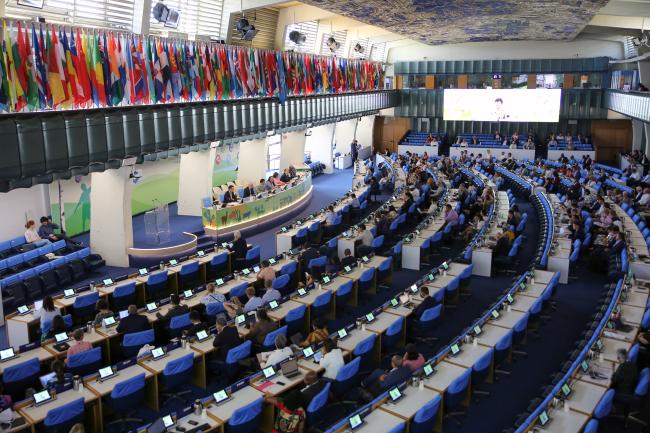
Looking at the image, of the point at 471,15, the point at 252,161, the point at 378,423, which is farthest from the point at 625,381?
the point at 252,161

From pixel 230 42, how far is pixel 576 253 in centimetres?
1412

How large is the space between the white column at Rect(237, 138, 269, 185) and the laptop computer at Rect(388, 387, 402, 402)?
17360 millimetres

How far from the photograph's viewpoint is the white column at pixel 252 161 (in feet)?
80.8

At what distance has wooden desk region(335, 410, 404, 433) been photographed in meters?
7.71

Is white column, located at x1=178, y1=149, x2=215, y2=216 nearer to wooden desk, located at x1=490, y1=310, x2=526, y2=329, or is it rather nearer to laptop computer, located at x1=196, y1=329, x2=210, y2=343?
laptop computer, located at x1=196, y1=329, x2=210, y2=343

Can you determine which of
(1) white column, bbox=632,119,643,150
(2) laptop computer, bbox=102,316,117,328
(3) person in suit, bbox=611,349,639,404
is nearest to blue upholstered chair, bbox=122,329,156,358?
(2) laptop computer, bbox=102,316,117,328

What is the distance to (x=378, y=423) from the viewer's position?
7.88m

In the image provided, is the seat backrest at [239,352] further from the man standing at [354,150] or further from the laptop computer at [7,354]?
the man standing at [354,150]

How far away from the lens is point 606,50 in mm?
37250

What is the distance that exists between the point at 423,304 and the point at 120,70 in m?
9.15

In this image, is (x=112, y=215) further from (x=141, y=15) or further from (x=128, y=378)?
(x=128, y=378)

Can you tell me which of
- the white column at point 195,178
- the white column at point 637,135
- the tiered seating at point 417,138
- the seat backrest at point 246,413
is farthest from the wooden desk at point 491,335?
the white column at point 637,135

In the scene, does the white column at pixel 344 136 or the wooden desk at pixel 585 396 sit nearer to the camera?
the wooden desk at pixel 585 396

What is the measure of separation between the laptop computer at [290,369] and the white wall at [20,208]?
39.2 feet
